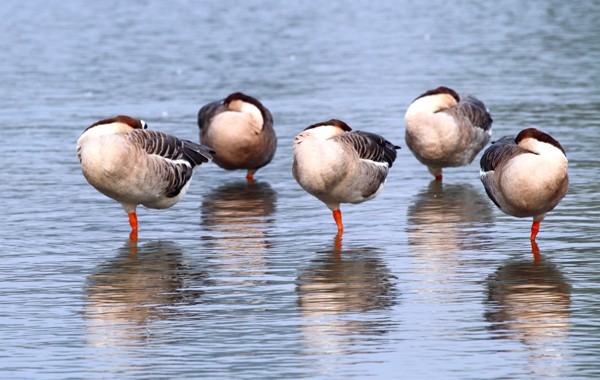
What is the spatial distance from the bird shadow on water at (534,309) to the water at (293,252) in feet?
0.10

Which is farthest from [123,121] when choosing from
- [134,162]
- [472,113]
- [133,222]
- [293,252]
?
[472,113]

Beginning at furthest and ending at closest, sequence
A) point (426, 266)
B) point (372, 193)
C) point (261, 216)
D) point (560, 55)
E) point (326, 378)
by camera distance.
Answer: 1. point (560, 55)
2. point (261, 216)
3. point (372, 193)
4. point (426, 266)
5. point (326, 378)

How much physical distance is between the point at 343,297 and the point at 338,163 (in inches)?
96.7

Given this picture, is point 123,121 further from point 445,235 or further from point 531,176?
point 531,176

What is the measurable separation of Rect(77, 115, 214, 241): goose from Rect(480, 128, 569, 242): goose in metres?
3.82

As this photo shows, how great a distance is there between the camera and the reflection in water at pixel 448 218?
46.7 ft

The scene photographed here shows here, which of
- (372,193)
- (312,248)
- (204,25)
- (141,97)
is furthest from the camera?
(204,25)

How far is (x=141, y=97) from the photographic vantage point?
26.8m

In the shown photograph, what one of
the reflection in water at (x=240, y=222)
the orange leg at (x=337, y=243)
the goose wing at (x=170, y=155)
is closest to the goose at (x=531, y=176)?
the orange leg at (x=337, y=243)

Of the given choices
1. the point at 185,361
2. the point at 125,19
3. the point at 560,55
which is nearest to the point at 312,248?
the point at 185,361

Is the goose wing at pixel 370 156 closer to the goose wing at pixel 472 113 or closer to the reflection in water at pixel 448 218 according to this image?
the reflection in water at pixel 448 218

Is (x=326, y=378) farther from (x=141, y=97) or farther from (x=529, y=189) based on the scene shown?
(x=141, y=97)

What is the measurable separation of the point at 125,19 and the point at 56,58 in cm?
1223

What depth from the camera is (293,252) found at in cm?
1398
